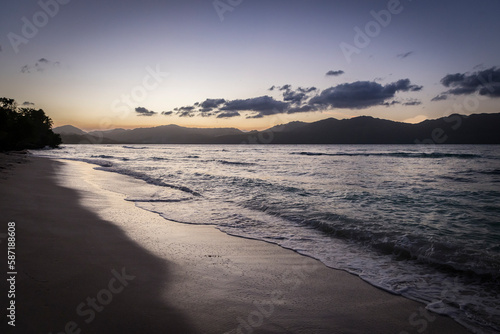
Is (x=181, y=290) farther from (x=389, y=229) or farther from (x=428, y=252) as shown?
→ (x=389, y=229)

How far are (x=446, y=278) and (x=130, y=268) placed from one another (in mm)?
6110

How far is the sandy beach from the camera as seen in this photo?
3.21m

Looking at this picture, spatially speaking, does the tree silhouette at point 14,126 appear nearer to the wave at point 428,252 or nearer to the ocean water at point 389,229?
the ocean water at point 389,229

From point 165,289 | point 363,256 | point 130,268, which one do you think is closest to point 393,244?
point 363,256

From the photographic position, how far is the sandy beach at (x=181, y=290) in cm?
321

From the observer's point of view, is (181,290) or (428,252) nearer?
(181,290)

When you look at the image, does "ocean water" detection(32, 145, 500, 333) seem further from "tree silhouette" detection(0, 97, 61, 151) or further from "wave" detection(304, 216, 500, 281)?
"tree silhouette" detection(0, 97, 61, 151)

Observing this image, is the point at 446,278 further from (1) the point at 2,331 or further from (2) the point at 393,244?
(1) the point at 2,331

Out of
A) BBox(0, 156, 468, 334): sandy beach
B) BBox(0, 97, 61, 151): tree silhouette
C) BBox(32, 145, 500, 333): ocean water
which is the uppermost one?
BBox(0, 97, 61, 151): tree silhouette

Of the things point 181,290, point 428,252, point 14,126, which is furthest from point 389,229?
point 14,126

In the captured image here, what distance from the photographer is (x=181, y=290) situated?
408 centimetres

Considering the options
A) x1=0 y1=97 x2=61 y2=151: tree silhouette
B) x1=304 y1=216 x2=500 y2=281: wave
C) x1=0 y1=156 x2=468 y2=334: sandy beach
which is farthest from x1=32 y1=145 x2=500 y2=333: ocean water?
x1=0 y1=97 x2=61 y2=151: tree silhouette

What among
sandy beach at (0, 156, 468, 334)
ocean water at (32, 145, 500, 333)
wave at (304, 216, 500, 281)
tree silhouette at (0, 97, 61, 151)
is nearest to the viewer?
sandy beach at (0, 156, 468, 334)

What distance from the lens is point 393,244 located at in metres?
6.70
